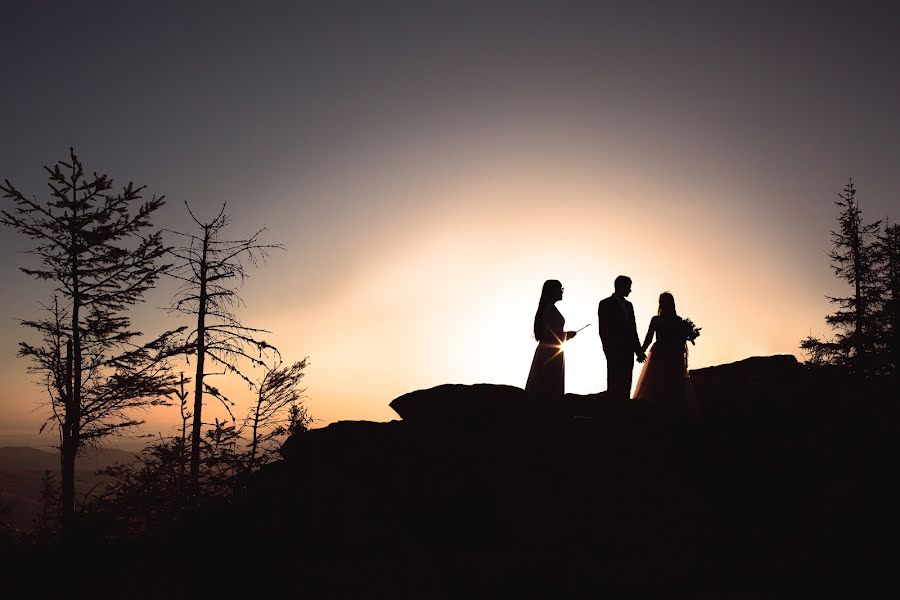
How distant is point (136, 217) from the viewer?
1845 cm

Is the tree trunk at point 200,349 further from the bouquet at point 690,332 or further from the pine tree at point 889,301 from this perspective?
the pine tree at point 889,301

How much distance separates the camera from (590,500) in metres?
7.82

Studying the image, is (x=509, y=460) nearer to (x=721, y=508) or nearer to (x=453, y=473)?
(x=453, y=473)

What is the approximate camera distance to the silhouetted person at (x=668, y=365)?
34.9 feet

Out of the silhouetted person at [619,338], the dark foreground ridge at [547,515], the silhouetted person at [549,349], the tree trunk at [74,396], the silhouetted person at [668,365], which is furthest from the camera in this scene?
the tree trunk at [74,396]

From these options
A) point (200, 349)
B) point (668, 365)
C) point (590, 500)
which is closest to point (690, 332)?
point (668, 365)

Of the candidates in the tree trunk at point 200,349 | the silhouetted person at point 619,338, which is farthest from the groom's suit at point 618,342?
the tree trunk at point 200,349

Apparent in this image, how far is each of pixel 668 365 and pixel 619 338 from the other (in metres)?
1.28

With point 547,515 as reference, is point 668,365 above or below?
above

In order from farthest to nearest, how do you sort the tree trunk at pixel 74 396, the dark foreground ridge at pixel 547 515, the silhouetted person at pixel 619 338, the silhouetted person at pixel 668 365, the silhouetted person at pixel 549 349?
the tree trunk at pixel 74 396 < the silhouetted person at pixel 549 349 < the silhouetted person at pixel 668 365 < the silhouetted person at pixel 619 338 < the dark foreground ridge at pixel 547 515

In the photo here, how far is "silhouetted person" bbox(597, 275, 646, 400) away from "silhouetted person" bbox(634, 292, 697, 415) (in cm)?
44

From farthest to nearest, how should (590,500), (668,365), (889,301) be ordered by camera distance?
1. (889,301)
2. (668,365)
3. (590,500)

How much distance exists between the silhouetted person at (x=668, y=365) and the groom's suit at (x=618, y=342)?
0.43 m

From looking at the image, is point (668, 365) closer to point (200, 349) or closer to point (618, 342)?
point (618, 342)
